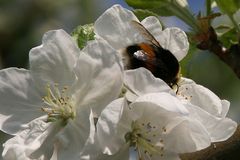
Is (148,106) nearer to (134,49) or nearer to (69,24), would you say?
(134,49)

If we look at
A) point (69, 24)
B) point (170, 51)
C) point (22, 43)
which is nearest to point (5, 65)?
point (22, 43)

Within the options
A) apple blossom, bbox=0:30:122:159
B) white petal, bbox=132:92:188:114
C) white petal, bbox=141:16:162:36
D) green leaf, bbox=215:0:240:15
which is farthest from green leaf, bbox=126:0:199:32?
white petal, bbox=132:92:188:114

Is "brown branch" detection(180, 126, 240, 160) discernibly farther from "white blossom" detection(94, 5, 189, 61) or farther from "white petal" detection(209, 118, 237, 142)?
"white blossom" detection(94, 5, 189, 61)

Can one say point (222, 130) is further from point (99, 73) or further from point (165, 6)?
point (165, 6)

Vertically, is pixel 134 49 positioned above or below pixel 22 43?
above

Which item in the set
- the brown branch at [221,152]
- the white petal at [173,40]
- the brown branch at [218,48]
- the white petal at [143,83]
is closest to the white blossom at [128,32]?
the white petal at [173,40]

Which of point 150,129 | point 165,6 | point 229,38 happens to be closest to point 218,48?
point 229,38
